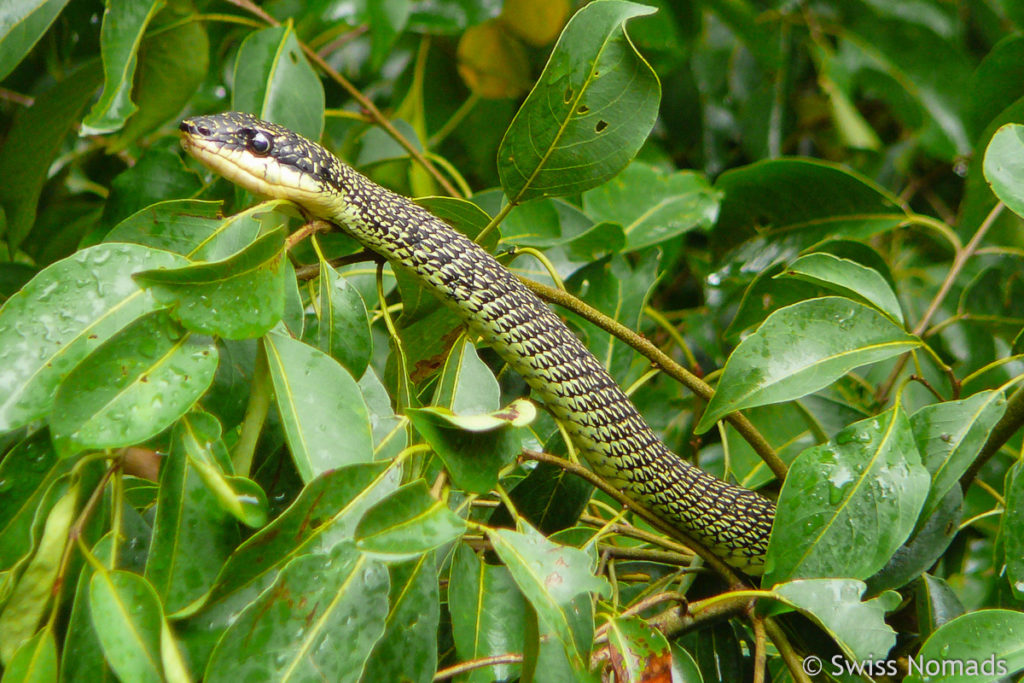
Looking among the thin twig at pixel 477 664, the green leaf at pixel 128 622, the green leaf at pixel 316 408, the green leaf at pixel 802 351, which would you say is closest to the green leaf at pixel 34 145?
the green leaf at pixel 316 408

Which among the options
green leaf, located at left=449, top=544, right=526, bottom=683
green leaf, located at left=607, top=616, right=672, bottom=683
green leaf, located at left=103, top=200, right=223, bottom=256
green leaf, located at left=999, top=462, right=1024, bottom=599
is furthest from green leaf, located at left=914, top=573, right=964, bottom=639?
green leaf, located at left=103, top=200, right=223, bottom=256

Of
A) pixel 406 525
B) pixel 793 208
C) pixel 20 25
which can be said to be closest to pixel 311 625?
pixel 406 525

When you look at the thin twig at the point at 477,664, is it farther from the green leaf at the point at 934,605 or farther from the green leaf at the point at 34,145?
the green leaf at the point at 34,145

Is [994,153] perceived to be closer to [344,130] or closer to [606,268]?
[606,268]

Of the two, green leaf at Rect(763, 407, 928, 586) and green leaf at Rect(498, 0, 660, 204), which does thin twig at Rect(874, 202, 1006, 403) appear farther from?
green leaf at Rect(498, 0, 660, 204)

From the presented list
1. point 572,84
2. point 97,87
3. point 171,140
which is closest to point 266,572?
point 572,84

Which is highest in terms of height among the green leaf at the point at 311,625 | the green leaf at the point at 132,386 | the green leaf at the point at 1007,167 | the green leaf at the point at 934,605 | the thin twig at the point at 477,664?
the green leaf at the point at 1007,167
